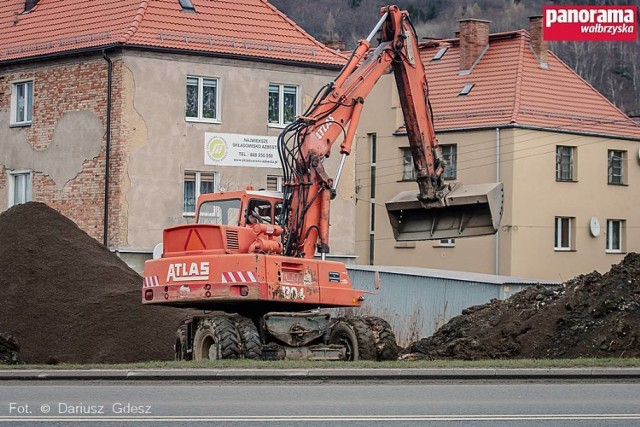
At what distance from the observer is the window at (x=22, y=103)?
43.7 metres

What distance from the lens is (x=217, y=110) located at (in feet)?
139

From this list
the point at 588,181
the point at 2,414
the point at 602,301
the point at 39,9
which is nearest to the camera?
the point at 2,414

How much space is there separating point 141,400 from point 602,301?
38.7ft

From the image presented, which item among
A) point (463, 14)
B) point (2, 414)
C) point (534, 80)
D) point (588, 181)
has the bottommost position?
point (2, 414)

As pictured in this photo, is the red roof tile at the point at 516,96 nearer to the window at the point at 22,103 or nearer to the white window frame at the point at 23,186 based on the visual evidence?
the window at the point at 22,103

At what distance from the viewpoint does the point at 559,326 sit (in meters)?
25.1

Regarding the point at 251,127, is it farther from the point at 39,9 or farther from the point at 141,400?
the point at 141,400

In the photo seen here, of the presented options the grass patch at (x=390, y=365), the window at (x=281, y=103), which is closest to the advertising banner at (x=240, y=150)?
the window at (x=281, y=103)

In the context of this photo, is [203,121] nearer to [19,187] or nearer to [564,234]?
[19,187]

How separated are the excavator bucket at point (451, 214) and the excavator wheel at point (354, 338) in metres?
3.25

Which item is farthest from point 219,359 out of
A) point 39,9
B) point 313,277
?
point 39,9

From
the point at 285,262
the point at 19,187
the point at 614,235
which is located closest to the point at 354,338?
the point at 285,262

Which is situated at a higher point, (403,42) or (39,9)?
(39,9)

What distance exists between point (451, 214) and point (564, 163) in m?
30.9
